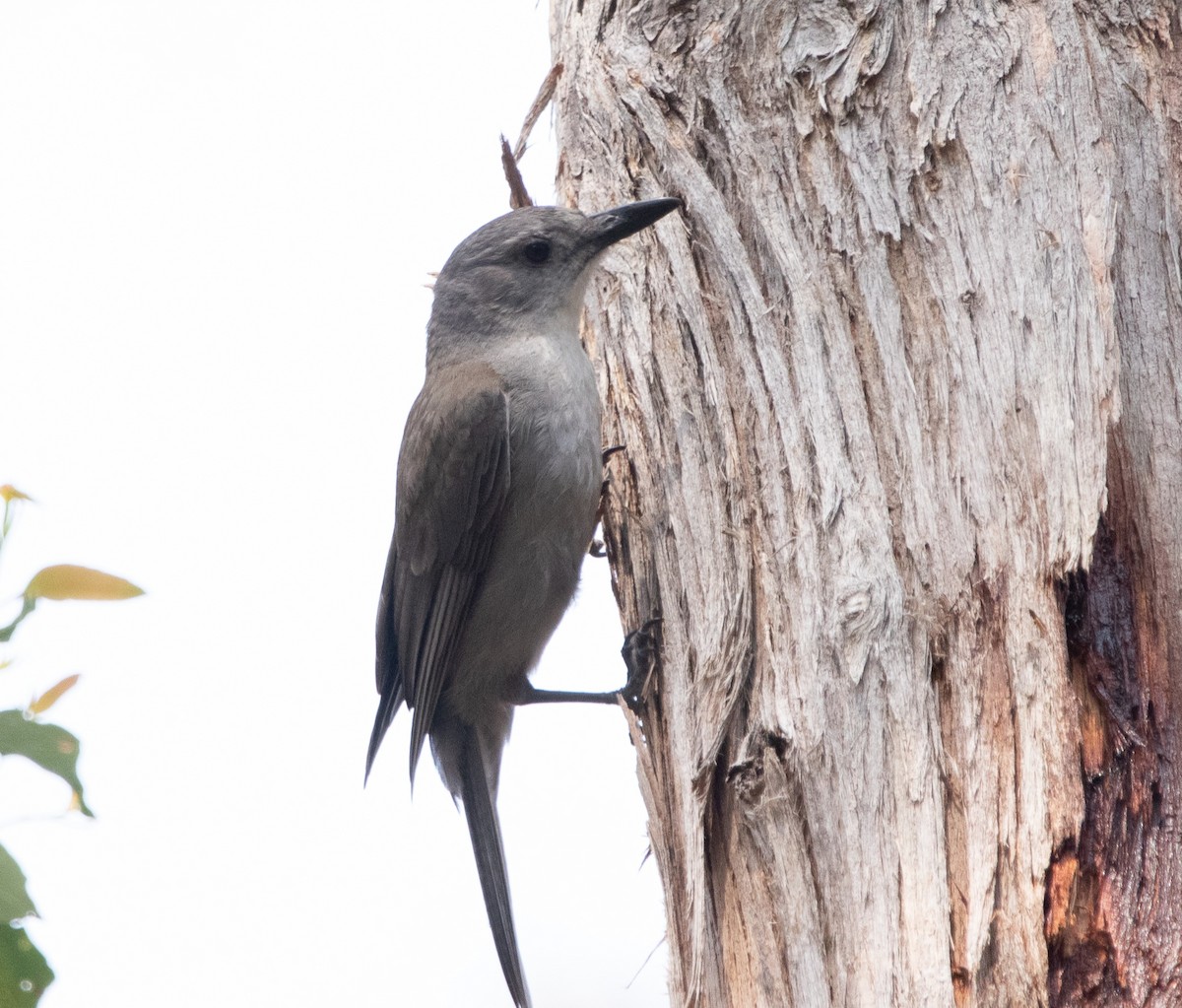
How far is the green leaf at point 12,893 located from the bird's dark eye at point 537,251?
360 centimetres

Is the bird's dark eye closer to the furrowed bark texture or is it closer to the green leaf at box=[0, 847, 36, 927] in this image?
the furrowed bark texture

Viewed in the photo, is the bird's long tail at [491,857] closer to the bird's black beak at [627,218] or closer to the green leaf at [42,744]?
the bird's black beak at [627,218]

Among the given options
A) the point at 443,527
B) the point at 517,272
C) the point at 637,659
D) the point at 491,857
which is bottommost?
the point at 491,857

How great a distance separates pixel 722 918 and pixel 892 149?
2105 mm

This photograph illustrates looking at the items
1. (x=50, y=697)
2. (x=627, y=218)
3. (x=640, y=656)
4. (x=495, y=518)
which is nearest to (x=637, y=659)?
(x=640, y=656)

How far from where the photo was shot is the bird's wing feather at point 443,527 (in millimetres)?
4750

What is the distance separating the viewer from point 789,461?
3439mm

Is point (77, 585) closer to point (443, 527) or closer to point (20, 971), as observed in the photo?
point (20, 971)

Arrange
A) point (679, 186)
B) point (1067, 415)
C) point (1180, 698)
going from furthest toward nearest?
point (679, 186) < point (1067, 415) < point (1180, 698)

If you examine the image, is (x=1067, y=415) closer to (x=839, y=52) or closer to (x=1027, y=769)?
(x=1027, y=769)

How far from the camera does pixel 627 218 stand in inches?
167

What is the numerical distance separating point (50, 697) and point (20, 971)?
0.42 meters

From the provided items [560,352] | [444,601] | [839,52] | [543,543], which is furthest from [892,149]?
[444,601]

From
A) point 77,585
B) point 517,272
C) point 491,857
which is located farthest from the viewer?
point 517,272
